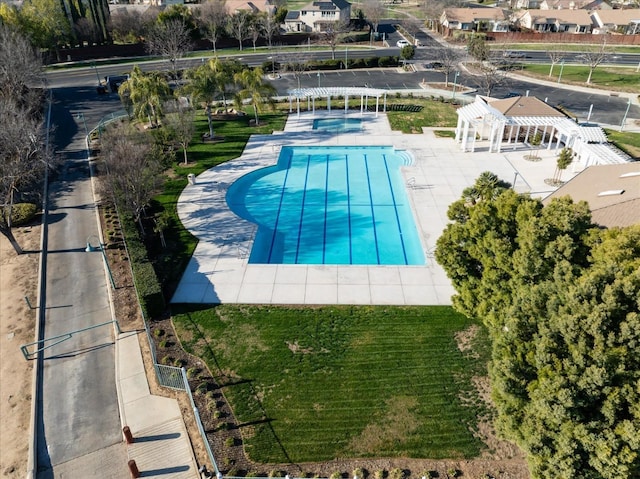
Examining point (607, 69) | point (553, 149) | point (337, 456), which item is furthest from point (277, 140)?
point (607, 69)

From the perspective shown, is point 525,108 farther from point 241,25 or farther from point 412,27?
point 412,27

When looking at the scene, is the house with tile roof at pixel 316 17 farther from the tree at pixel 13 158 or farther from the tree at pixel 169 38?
the tree at pixel 13 158

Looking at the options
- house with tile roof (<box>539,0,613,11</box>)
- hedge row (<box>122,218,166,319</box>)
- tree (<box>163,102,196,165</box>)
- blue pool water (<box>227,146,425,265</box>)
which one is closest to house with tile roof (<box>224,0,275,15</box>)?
house with tile roof (<box>539,0,613,11</box>)

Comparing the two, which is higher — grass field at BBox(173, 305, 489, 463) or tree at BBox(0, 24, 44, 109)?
tree at BBox(0, 24, 44, 109)

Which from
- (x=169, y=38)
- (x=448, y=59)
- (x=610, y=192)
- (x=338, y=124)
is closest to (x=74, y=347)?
(x=610, y=192)

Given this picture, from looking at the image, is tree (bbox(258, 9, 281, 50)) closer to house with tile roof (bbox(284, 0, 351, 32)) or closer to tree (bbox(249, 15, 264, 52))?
tree (bbox(249, 15, 264, 52))

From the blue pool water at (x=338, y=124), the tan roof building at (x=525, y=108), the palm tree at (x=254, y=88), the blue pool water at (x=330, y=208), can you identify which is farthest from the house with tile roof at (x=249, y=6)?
the tan roof building at (x=525, y=108)
